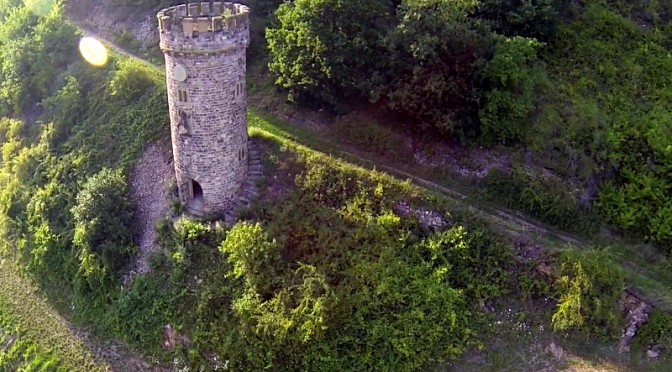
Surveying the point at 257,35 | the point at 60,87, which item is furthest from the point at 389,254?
the point at 60,87

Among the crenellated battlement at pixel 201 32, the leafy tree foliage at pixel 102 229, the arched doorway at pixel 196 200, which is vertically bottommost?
the leafy tree foliage at pixel 102 229

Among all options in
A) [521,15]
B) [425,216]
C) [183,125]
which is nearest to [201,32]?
[183,125]

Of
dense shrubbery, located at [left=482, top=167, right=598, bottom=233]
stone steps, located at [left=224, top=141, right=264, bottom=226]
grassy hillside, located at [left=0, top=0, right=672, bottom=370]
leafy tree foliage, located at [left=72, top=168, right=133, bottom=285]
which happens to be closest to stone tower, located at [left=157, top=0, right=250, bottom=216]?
stone steps, located at [left=224, top=141, right=264, bottom=226]

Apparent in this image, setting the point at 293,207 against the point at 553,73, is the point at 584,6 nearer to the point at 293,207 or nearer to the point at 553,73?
the point at 553,73

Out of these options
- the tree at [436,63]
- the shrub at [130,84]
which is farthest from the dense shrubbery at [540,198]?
the shrub at [130,84]

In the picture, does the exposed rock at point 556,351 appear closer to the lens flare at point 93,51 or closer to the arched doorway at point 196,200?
the arched doorway at point 196,200

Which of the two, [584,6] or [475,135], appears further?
[584,6]

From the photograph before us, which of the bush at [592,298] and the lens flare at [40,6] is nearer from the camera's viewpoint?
the bush at [592,298]
